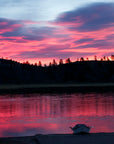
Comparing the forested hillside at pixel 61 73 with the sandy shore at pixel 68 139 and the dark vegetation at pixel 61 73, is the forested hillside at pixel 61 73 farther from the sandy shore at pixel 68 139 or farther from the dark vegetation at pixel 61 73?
the sandy shore at pixel 68 139

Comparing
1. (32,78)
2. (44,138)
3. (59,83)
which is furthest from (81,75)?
(44,138)

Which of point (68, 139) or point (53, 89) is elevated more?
point (68, 139)

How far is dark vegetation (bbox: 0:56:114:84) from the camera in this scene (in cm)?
16800

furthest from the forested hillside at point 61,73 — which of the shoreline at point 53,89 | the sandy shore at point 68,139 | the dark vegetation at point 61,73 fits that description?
the sandy shore at point 68,139

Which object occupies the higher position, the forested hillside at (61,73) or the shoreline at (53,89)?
the forested hillside at (61,73)

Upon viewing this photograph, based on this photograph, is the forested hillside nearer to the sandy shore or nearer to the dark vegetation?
the dark vegetation

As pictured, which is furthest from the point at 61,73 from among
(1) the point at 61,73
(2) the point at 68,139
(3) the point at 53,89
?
(2) the point at 68,139

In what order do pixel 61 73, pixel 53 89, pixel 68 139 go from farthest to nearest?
pixel 61 73
pixel 53 89
pixel 68 139

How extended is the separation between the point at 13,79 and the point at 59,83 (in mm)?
24359

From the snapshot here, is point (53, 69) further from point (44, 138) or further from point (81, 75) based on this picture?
point (44, 138)

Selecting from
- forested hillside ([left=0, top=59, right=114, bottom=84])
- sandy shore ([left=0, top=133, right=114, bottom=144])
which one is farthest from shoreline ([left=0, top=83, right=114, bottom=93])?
sandy shore ([left=0, top=133, right=114, bottom=144])

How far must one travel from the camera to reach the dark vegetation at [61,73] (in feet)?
551

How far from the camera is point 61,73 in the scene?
583 feet

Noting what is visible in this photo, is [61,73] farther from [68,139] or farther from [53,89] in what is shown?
[68,139]
